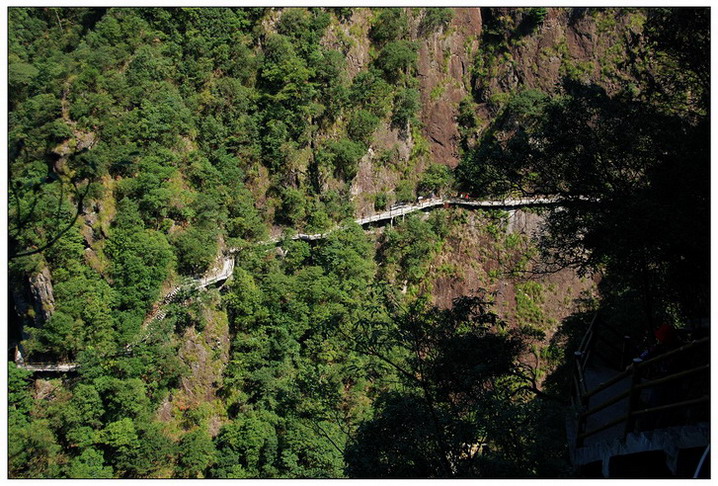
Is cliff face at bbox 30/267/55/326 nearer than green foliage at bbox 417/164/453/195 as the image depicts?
Yes

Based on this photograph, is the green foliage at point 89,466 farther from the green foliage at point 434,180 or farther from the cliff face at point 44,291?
the green foliage at point 434,180

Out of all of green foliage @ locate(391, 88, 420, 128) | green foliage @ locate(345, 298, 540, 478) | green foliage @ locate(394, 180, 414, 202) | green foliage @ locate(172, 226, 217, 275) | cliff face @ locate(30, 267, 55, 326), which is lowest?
green foliage @ locate(345, 298, 540, 478)

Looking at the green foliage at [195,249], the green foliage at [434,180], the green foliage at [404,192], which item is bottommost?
the green foliage at [195,249]

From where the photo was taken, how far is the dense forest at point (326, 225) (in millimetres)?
6730

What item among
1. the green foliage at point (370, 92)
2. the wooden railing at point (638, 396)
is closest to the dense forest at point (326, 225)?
the green foliage at point (370, 92)

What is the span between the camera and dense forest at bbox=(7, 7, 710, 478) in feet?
22.1

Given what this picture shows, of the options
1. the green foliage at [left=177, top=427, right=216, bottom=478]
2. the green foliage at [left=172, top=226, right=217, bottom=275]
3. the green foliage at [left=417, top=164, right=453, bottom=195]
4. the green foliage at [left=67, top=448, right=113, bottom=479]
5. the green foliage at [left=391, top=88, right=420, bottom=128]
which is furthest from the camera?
the green foliage at [left=417, top=164, right=453, bottom=195]

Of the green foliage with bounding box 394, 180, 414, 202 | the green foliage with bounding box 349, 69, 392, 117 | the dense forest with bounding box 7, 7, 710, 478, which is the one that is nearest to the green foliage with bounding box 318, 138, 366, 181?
the dense forest with bounding box 7, 7, 710, 478

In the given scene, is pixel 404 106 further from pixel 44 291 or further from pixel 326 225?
pixel 44 291

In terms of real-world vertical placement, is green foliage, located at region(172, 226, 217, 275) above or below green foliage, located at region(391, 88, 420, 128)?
below

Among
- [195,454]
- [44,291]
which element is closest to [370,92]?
[44,291]

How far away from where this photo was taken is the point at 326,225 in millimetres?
23938

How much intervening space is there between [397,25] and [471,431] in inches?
925

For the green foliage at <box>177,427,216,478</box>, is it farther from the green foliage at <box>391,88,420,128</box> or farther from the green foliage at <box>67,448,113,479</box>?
the green foliage at <box>391,88,420,128</box>
